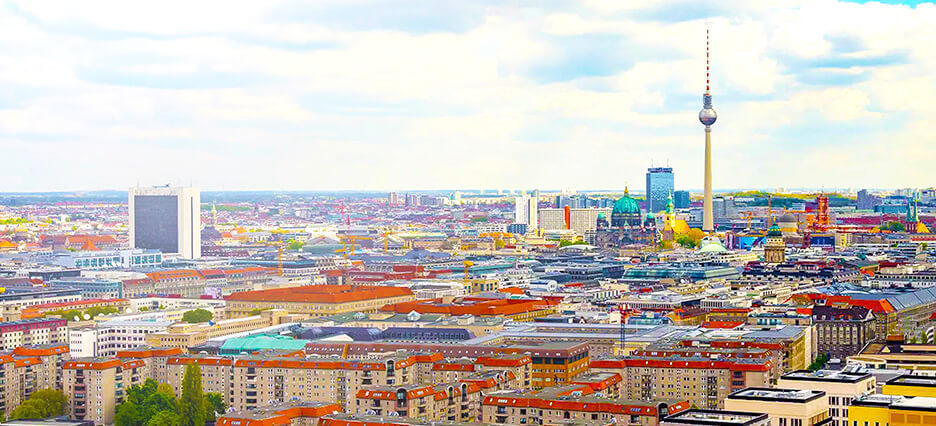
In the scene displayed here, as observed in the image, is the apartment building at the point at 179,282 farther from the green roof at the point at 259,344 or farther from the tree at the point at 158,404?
the tree at the point at 158,404

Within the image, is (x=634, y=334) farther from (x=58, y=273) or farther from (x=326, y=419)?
(x=58, y=273)

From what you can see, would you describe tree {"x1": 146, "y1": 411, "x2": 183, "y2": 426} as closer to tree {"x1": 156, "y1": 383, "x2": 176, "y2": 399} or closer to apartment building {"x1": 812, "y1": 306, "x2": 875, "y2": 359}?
tree {"x1": 156, "y1": 383, "x2": 176, "y2": 399}

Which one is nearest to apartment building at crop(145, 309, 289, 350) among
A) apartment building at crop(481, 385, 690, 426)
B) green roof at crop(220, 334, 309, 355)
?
green roof at crop(220, 334, 309, 355)

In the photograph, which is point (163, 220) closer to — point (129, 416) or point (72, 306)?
point (72, 306)

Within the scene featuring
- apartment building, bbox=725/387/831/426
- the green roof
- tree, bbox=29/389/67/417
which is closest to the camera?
apartment building, bbox=725/387/831/426

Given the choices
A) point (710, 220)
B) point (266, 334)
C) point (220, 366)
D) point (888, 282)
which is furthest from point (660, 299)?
point (710, 220)

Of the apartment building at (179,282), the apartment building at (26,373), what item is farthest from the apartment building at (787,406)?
the apartment building at (179,282)
